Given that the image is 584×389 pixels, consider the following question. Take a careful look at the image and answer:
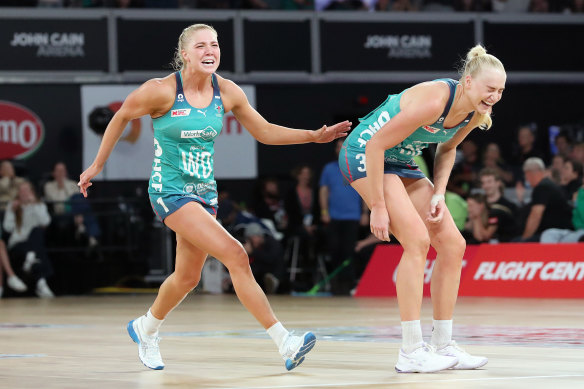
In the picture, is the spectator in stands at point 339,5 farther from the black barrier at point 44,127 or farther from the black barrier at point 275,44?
the black barrier at point 44,127

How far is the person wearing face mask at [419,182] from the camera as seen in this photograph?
557 centimetres

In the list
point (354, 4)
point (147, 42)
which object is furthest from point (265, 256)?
point (354, 4)

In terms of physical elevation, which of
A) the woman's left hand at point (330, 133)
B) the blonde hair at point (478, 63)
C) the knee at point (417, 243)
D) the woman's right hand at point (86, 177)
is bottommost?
the knee at point (417, 243)

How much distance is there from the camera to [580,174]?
13500mm

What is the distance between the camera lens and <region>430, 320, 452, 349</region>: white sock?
582 cm

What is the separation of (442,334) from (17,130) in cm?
1194

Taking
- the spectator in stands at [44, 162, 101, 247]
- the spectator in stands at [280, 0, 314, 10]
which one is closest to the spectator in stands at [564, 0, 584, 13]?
the spectator in stands at [280, 0, 314, 10]

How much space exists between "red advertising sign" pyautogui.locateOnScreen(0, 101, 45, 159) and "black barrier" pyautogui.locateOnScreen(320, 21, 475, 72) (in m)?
4.38

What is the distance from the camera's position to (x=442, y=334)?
5.83m

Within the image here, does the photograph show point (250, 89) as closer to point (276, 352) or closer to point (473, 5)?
point (473, 5)

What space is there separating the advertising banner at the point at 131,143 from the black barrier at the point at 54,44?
1.39ft

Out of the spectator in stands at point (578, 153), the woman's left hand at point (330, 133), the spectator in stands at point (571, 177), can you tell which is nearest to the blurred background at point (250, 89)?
the spectator in stands at point (578, 153)

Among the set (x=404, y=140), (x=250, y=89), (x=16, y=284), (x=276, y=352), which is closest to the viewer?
(x=404, y=140)

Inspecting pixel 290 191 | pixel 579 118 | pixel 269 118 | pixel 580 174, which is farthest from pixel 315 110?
pixel 580 174
